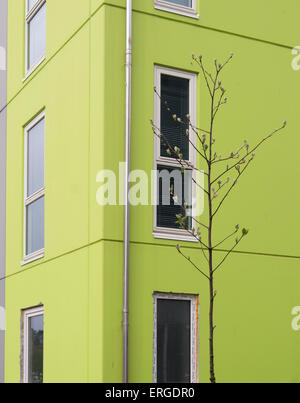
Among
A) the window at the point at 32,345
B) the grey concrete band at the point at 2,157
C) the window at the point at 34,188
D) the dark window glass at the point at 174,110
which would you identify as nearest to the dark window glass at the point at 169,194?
the dark window glass at the point at 174,110

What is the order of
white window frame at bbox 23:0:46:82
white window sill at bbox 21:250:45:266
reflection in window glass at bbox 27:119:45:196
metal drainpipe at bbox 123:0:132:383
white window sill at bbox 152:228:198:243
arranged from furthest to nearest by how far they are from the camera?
white window frame at bbox 23:0:46:82 → reflection in window glass at bbox 27:119:45:196 → white window sill at bbox 21:250:45:266 → white window sill at bbox 152:228:198:243 → metal drainpipe at bbox 123:0:132:383

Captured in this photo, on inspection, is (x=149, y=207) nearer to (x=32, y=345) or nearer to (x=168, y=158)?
(x=168, y=158)

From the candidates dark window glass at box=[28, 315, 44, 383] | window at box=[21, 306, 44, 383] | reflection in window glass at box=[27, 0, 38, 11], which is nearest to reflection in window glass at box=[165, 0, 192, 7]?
reflection in window glass at box=[27, 0, 38, 11]

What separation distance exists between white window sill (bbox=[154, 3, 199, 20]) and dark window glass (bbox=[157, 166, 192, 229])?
174cm

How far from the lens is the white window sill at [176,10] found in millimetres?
9688

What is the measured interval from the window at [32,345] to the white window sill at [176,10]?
150 inches

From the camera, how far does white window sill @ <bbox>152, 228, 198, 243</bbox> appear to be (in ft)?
30.7

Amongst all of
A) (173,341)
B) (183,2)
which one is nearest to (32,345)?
(173,341)

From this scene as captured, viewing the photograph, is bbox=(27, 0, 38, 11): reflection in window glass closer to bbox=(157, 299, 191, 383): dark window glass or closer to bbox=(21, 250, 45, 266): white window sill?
bbox=(21, 250, 45, 266): white window sill

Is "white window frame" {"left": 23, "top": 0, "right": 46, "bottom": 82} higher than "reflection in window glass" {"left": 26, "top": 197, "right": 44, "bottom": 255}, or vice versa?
"white window frame" {"left": 23, "top": 0, "right": 46, "bottom": 82}

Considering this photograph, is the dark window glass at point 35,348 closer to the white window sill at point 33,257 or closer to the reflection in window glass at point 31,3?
the white window sill at point 33,257

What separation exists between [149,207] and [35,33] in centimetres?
364

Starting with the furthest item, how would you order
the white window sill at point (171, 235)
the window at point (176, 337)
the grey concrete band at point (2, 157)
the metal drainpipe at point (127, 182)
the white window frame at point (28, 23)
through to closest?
1. the grey concrete band at point (2, 157)
2. the white window frame at point (28, 23)
3. the white window sill at point (171, 235)
4. the window at point (176, 337)
5. the metal drainpipe at point (127, 182)

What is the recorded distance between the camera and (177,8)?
9844 mm
